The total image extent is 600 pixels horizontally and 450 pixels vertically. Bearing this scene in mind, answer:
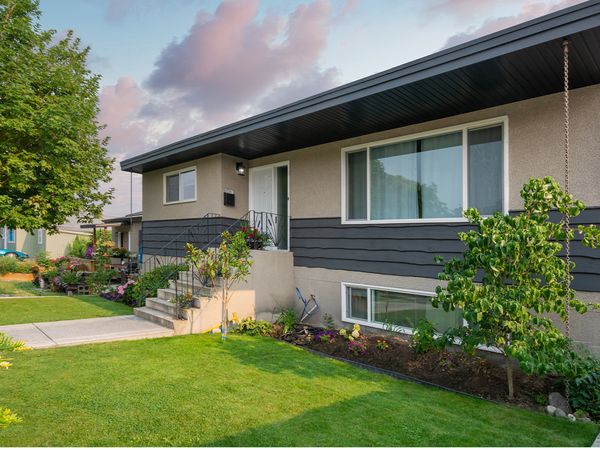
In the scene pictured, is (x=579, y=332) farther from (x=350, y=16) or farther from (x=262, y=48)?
(x=262, y=48)

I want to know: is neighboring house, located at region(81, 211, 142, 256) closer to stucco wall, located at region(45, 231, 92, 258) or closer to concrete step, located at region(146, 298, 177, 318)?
stucco wall, located at region(45, 231, 92, 258)

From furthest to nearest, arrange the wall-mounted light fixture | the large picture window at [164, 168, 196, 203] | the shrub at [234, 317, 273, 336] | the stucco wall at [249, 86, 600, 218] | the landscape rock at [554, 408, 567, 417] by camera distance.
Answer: the large picture window at [164, 168, 196, 203] → the wall-mounted light fixture → the shrub at [234, 317, 273, 336] → the stucco wall at [249, 86, 600, 218] → the landscape rock at [554, 408, 567, 417]

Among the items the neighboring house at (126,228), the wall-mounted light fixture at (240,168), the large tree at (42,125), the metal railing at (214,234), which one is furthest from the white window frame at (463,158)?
the neighboring house at (126,228)

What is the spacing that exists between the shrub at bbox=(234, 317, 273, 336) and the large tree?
20.5 ft

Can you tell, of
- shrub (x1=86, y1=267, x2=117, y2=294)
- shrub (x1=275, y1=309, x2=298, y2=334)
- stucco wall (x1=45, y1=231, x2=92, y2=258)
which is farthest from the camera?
stucco wall (x1=45, y1=231, x2=92, y2=258)

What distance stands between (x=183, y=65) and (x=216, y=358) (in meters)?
8.02

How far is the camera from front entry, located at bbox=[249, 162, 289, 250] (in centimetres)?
887

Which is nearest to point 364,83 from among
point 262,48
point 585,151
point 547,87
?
point 547,87

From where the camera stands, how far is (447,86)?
16.5 feet

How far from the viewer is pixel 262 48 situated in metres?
9.54

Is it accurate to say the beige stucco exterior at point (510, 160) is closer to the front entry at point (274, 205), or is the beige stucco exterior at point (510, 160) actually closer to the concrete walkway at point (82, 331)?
the front entry at point (274, 205)

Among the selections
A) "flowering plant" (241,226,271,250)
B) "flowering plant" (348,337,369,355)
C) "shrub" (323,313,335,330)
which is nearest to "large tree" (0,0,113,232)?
"flowering plant" (241,226,271,250)

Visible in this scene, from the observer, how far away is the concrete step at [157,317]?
266 inches

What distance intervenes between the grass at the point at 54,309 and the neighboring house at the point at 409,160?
124 inches
